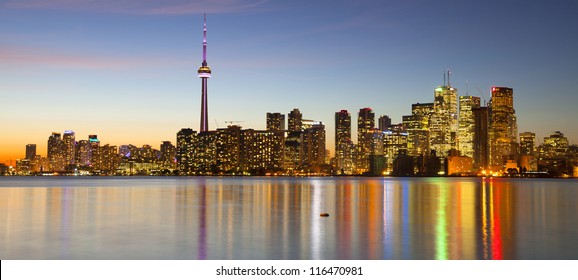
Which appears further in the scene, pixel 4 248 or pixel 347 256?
pixel 4 248

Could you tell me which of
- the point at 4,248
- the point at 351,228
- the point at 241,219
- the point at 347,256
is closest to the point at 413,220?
the point at 351,228

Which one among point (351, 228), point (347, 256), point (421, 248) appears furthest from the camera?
point (351, 228)

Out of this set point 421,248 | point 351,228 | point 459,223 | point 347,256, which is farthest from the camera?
point 459,223

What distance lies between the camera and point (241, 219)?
4406cm
